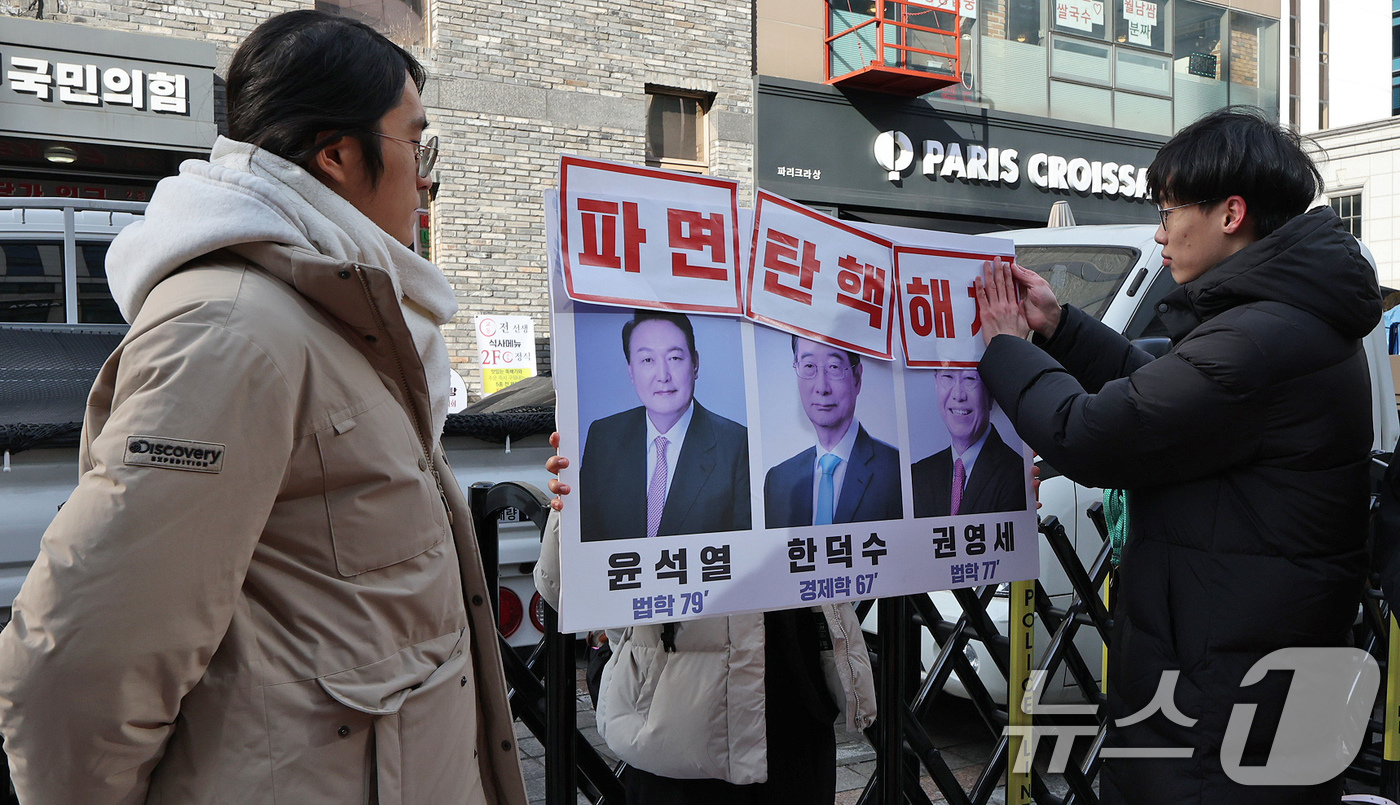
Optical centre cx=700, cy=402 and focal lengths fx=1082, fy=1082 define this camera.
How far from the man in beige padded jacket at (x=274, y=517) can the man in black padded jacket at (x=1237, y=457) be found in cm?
119

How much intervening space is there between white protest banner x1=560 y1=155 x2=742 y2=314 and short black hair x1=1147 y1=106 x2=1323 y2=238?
853mm

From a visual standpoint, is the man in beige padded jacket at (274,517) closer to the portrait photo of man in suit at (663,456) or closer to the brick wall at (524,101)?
the portrait photo of man in suit at (663,456)

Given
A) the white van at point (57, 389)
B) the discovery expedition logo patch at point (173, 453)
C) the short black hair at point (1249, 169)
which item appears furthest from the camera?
the white van at point (57, 389)

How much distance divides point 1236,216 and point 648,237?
1.14 meters

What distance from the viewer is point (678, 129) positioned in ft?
46.8

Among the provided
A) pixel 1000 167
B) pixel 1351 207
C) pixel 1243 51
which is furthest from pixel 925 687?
pixel 1351 207

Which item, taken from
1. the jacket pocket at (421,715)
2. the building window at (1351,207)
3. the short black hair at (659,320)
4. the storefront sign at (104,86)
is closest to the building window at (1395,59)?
the building window at (1351,207)

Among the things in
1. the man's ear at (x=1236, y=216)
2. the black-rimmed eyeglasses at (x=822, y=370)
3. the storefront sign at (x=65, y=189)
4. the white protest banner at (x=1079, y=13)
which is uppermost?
the white protest banner at (x=1079, y=13)

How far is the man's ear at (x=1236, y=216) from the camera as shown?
6.84ft

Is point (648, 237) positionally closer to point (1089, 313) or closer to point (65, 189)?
point (1089, 313)

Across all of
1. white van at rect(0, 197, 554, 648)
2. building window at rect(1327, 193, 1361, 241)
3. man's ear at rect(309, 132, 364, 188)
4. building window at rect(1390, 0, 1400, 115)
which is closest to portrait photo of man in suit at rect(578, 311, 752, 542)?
man's ear at rect(309, 132, 364, 188)

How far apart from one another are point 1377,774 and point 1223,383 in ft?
8.40

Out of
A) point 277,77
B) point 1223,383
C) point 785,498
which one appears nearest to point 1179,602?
point 1223,383

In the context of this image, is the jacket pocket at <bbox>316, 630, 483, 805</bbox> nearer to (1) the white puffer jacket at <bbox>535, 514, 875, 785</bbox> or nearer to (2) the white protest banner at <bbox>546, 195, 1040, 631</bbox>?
(2) the white protest banner at <bbox>546, 195, 1040, 631</bbox>
